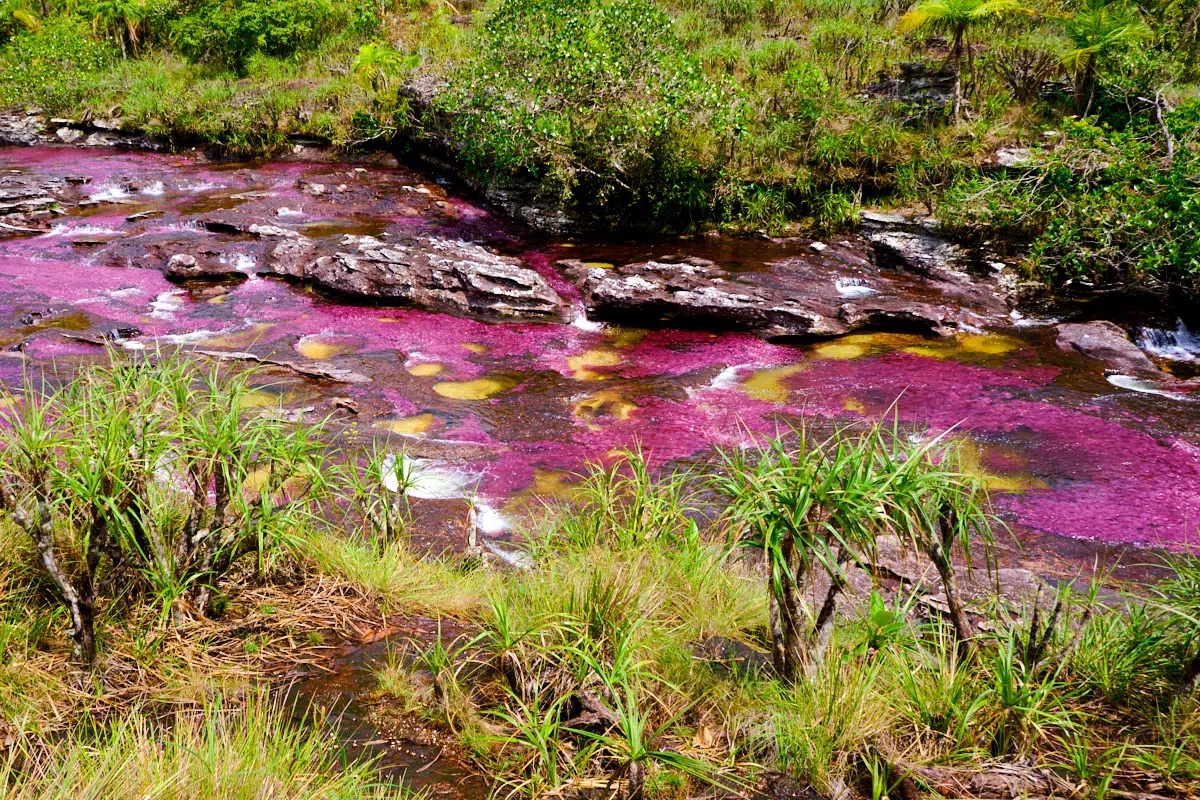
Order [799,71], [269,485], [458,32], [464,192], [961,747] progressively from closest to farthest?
[961,747] → [269,485] → [799,71] → [464,192] → [458,32]

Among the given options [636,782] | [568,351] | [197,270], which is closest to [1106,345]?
[568,351]

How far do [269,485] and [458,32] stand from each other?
2376 centimetres

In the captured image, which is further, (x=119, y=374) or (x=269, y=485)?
(x=269, y=485)

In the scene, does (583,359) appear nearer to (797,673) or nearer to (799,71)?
(797,673)

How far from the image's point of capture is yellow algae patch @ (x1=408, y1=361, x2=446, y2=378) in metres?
9.74

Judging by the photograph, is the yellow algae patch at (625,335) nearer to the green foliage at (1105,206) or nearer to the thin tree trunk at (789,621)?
the green foliage at (1105,206)

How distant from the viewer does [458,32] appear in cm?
2436

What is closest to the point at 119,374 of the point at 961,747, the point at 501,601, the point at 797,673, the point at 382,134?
the point at 501,601

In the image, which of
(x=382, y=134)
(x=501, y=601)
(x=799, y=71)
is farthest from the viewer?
(x=382, y=134)

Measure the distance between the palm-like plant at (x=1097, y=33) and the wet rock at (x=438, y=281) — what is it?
32.2 feet

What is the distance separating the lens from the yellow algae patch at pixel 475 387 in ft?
30.4

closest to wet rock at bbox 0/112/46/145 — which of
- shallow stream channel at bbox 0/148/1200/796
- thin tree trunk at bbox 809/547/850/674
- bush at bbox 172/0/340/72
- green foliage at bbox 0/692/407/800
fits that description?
bush at bbox 172/0/340/72

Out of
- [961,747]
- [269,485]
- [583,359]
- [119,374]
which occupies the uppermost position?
[119,374]

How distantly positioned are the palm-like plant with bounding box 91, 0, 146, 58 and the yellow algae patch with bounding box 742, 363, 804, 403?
29617 millimetres
